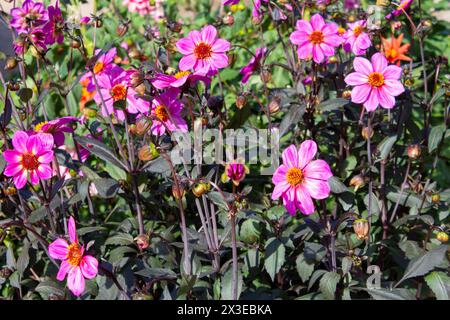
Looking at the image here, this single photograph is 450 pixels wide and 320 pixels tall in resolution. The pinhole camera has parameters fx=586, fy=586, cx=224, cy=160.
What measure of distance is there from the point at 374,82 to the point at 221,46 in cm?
47

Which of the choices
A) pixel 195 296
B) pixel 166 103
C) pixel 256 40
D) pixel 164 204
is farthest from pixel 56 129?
pixel 256 40

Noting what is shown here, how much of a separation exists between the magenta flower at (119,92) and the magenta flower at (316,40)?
0.52m

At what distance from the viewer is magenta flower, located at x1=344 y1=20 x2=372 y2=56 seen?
188 cm

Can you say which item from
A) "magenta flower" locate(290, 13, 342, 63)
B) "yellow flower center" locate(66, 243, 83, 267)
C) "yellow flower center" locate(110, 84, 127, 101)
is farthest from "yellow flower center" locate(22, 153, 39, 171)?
"magenta flower" locate(290, 13, 342, 63)

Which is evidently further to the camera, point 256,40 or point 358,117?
point 256,40

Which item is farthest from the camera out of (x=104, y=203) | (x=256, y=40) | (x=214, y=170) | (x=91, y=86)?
(x=256, y=40)

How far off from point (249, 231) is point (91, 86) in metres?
0.73

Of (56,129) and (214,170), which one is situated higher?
(56,129)

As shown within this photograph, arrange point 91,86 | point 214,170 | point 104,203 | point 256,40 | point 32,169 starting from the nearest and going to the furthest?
point 32,169 < point 214,170 < point 91,86 < point 104,203 < point 256,40

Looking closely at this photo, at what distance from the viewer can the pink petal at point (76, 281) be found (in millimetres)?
1531

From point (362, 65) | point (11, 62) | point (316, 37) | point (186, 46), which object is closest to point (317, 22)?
point (316, 37)

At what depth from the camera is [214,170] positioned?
1747 millimetres

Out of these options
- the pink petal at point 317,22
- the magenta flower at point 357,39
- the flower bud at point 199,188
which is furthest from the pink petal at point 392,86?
the flower bud at point 199,188
